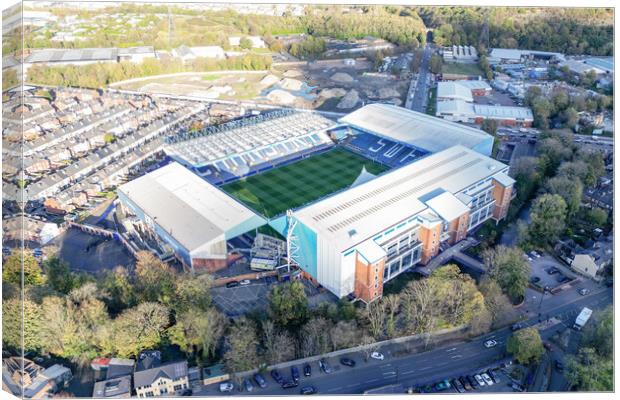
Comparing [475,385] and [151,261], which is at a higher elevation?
[151,261]

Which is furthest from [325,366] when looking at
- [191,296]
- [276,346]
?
[191,296]

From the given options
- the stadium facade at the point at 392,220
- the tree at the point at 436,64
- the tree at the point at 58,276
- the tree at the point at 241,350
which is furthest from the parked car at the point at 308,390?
the tree at the point at 436,64

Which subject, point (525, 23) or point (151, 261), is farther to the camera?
point (525, 23)

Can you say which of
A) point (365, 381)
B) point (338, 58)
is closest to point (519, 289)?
point (365, 381)

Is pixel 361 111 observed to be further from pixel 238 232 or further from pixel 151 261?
pixel 151 261

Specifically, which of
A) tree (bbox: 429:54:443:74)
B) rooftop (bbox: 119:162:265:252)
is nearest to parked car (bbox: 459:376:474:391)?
rooftop (bbox: 119:162:265:252)

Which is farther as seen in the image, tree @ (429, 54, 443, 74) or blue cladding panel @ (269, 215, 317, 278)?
tree @ (429, 54, 443, 74)

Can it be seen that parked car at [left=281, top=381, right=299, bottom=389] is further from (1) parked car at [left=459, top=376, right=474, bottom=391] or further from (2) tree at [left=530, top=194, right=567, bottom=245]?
(2) tree at [left=530, top=194, right=567, bottom=245]
